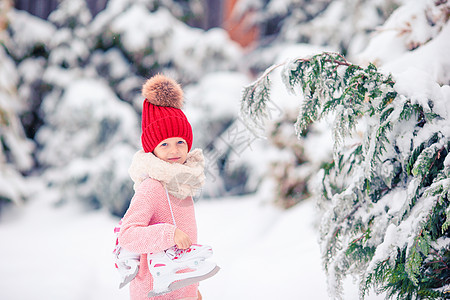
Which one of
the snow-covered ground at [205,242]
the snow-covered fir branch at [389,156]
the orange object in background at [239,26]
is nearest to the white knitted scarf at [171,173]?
the snow-covered fir branch at [389,156]

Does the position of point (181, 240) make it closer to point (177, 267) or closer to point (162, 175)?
point (177, 267)

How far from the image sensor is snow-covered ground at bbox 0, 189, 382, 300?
8.57ft

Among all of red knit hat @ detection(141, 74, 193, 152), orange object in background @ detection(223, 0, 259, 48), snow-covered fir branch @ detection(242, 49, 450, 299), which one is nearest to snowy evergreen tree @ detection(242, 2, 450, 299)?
snow-covered fir branch @ detection(242, 49, 450, 299)

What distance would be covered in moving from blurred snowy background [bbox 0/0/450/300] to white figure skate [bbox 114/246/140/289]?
121 cm

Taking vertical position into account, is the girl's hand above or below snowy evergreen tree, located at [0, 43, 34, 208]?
below

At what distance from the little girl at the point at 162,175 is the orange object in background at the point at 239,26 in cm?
739

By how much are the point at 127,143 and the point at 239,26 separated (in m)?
A: 5.17

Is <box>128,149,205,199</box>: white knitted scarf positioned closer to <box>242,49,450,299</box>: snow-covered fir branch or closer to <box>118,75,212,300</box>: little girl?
<box>118,75,212,300</box>: little girl

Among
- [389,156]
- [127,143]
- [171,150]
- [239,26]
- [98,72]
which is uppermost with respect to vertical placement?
[239,26]

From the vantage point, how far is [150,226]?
1.38 meters

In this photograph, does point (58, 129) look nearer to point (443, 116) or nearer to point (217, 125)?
point (217, 125)

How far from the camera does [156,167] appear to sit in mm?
1505

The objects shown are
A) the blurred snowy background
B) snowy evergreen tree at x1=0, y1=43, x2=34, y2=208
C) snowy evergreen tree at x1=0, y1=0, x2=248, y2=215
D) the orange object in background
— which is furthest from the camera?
the orange object in background

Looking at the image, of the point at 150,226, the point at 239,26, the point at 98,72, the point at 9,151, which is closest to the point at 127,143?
the point at 98,72
